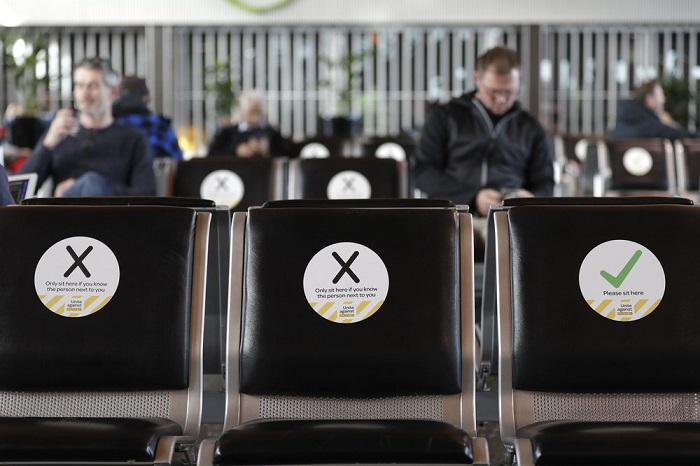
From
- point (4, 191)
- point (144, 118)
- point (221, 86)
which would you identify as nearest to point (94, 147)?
point (144, 118)

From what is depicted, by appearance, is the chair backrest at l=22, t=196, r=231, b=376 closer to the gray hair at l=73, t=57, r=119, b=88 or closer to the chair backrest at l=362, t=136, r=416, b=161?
the gray hair at l=73, t=57, r=119, b=88

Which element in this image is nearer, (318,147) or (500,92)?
(500,92)

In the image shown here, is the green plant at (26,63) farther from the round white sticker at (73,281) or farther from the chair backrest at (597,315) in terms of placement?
the chair backrest at (597,315)

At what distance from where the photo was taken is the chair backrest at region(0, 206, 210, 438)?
91.4 inches

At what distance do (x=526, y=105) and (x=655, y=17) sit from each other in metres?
1.94

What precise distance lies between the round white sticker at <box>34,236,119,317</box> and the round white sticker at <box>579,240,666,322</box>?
3.34 ft

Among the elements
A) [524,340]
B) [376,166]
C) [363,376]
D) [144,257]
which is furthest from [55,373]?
[376,166]

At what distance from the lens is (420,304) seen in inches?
91.0

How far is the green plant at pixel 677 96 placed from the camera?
13570 mm

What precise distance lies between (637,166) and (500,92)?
2.92m

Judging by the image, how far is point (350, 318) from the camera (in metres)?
2.30

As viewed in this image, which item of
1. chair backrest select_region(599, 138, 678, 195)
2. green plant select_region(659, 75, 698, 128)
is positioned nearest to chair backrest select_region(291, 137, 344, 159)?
chair backrest select_region(599, 138, 678, 195)

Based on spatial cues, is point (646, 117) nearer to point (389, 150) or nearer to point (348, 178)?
point (389, 150)

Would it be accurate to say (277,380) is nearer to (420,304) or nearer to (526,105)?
(420,304)
